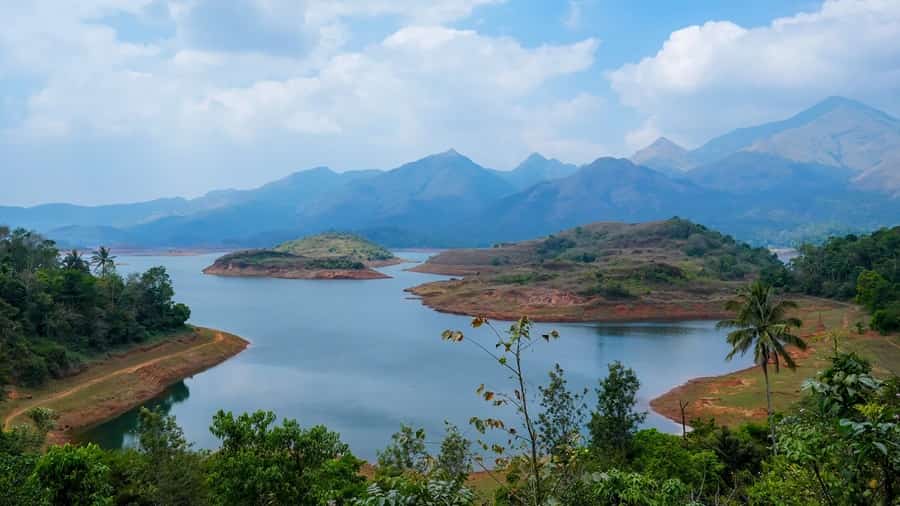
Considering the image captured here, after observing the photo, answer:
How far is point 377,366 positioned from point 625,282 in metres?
45.6

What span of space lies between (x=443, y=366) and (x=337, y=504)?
29300 millimetres

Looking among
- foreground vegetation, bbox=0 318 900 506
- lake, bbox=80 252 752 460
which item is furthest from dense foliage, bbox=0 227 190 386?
foreground vegetation, bbox=0 318 900 506

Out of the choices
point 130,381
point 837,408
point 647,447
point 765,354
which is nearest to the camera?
point 837,408

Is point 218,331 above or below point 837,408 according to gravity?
below

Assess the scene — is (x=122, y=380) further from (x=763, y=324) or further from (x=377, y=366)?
(x=763, y=324)

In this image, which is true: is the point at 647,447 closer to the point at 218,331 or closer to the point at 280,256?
the point at 218,331

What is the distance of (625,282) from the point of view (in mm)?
79062

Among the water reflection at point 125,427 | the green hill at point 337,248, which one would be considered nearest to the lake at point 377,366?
the water reflection at point 125,427

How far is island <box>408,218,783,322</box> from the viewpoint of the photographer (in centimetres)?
7238

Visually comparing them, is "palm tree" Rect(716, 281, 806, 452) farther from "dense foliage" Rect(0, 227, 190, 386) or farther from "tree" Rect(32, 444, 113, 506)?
"dense foliage" Rect(0, 227, 190, 386)

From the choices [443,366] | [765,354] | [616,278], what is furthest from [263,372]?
[616,278]

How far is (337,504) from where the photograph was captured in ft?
47.8

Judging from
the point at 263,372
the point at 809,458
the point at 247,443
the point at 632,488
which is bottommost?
the point at 263,372

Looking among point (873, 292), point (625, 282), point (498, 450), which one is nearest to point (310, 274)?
point (625, 282)
